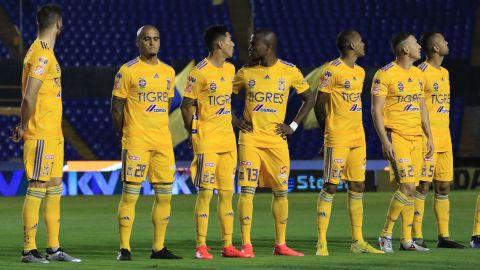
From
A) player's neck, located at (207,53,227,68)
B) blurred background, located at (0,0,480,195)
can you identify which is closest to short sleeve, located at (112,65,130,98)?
player's neck, located at (207,53,227,68)

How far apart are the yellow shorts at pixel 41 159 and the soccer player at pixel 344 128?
2593 mm

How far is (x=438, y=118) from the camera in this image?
1180 centimetres

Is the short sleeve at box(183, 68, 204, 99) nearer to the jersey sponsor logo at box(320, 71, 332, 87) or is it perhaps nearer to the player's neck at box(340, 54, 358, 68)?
the jersey sponsor logo at box(320, 71, 332, 87)

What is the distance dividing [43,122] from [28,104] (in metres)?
0.31

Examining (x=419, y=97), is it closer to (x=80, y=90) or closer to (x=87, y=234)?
(x=87, y=234)

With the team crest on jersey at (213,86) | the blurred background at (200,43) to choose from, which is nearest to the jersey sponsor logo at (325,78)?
the team crest on jersey at (213,86)

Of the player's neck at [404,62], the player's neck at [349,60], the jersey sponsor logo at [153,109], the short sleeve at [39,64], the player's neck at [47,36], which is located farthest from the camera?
the player's neck at [404,62]

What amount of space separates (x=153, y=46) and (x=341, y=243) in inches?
134

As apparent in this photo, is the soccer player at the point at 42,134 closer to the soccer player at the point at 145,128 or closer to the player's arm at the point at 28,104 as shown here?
the player's arm at the point at 28,104

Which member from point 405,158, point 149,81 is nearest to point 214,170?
point 149,81

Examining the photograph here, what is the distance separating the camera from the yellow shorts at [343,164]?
10.6 metres

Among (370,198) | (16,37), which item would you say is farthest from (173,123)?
(370,198)

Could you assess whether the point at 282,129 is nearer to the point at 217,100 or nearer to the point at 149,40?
the point at 217,100

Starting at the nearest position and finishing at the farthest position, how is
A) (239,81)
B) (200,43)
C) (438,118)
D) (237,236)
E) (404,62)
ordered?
1. (239,81)
2. (404,62)
3. (438,118)
4. (237,236)
5. (200,43)
